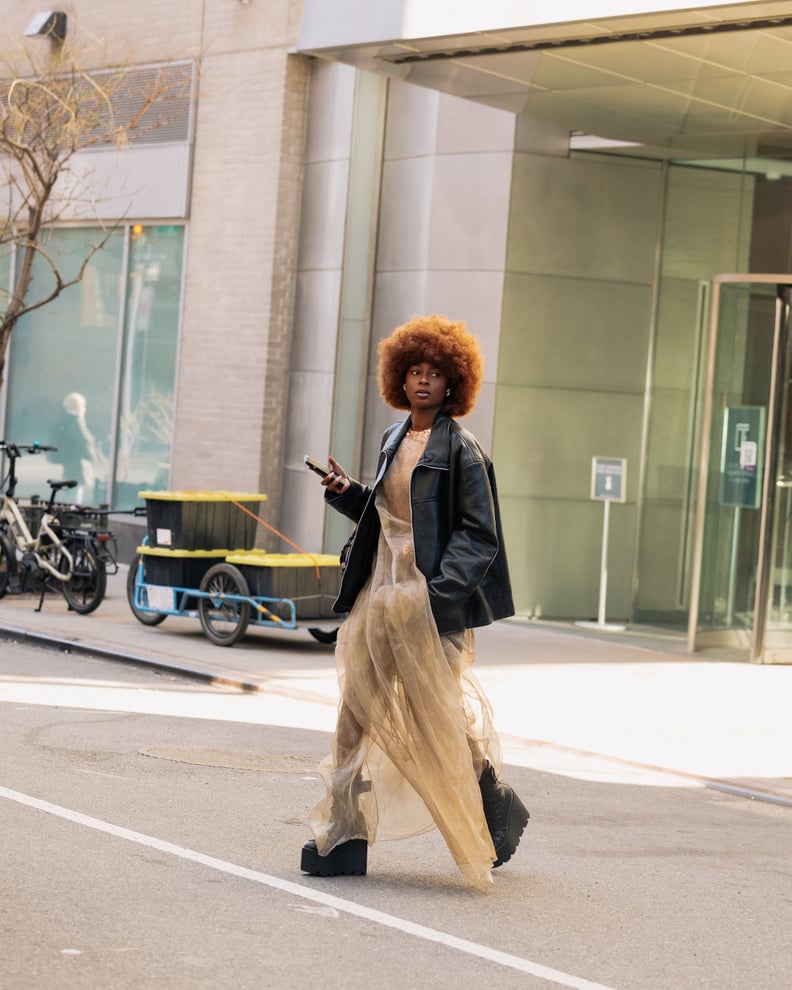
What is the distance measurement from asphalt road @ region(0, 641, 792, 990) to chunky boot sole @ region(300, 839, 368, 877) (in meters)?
0.06

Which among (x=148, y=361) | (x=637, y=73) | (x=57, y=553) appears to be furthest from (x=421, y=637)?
(x=148, y=361)

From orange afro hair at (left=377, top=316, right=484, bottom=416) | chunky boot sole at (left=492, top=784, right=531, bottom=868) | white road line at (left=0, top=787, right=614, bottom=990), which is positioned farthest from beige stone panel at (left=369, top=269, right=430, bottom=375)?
chunky boot sole at (left=492, top=784, right=531, bottom=868)

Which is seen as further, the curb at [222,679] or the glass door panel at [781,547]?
the glass door panel at [781,547]

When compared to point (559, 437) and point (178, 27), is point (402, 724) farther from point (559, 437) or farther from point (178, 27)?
point (178, 27)

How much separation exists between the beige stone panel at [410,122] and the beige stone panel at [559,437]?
9.27ft

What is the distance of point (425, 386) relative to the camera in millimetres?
6305

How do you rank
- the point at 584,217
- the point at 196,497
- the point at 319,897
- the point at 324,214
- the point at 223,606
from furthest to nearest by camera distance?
the point at 324,214 < the point at 584,217 < the point at 196,497 < the point at 223,606 < the point at 319,897

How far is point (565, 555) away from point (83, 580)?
511cm

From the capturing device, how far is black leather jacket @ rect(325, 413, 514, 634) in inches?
239

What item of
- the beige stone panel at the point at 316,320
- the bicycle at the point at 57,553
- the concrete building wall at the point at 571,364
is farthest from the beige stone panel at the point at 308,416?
the bicycle at the point at 57,553

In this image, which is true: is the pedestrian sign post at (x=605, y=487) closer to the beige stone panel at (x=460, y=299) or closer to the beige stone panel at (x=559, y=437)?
the beige stone panel at (x=559, y=437)

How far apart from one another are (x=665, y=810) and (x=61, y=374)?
606 inches

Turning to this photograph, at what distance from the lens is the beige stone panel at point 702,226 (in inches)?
659

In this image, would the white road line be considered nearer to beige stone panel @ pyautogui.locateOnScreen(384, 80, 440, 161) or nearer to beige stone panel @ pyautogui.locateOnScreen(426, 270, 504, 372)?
beige stone panel @ pyautogui.locateOnScreen(426, 270, 504, 372)
